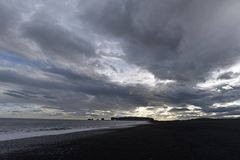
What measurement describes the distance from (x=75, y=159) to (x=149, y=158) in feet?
19.7

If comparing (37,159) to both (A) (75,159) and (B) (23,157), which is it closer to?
(B) (23,157)

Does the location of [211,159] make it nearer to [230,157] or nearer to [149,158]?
[230,157]

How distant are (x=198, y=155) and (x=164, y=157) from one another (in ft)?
10.2

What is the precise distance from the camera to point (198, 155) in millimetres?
21094

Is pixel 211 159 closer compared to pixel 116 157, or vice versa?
pixel 211 159

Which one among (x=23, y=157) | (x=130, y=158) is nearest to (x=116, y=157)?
(x=130, y=158)

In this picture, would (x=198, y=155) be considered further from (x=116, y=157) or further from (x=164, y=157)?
(x=116, y=157)

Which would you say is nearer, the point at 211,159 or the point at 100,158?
the point at 211,159

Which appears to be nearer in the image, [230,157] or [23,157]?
[230,157]

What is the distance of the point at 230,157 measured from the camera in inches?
786

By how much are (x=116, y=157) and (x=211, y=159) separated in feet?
24.8

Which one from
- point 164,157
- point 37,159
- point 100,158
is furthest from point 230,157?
point 37,159

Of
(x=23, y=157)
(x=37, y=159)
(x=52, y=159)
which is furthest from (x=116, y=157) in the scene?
(x=23, y=157)

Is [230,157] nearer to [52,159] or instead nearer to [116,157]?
[116,157]
